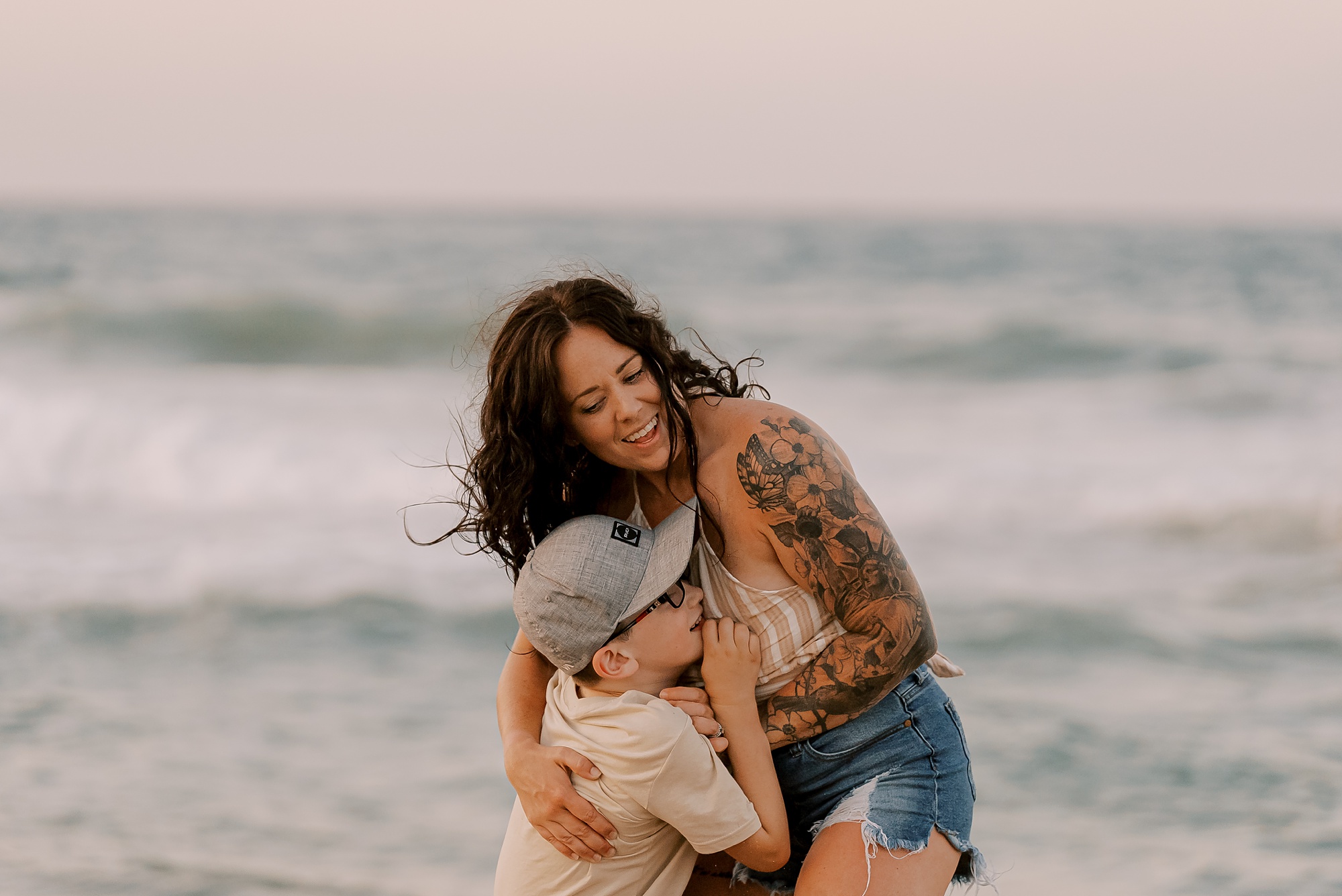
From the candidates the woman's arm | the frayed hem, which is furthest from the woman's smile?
the frayed hem

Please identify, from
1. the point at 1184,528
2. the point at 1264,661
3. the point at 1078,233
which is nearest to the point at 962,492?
the point at 1184,528

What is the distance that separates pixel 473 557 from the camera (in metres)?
8.21

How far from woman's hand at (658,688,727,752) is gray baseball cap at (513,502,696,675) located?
177 millimetres

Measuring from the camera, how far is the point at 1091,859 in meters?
4.57

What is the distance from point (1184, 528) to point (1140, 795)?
4.54m

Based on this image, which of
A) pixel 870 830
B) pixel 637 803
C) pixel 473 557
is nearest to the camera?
pixel 637 803

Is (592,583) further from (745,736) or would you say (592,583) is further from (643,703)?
(745,736)

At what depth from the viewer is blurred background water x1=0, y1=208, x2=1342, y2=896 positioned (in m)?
4.77

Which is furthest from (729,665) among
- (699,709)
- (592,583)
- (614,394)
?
(614,394)

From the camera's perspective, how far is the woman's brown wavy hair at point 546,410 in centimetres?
252

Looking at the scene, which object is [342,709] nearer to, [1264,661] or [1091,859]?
[1091,859]

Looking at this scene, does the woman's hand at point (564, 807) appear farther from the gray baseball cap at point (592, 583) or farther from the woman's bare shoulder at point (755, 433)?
the woman's bare shoulder at point (755, 433)

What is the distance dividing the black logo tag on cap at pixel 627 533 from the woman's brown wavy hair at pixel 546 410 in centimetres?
16

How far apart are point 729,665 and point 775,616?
0.16m
